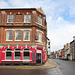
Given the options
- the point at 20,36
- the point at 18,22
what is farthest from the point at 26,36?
the point at 18,22

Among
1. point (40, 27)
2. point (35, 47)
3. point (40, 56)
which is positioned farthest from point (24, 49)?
point (40, 27)

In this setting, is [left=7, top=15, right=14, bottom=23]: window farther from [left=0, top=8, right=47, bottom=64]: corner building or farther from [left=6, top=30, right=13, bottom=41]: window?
[left=6, top=30, right=13, bottom=41]: window

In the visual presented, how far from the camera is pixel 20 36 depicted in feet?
77.7

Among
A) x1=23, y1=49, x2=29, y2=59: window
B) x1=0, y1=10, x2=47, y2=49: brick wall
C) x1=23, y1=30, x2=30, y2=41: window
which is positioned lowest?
x1=23, y1=49, x2=29, y2=59: window

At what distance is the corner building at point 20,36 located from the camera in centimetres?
2306

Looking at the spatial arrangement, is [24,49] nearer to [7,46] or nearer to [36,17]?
[7,46]

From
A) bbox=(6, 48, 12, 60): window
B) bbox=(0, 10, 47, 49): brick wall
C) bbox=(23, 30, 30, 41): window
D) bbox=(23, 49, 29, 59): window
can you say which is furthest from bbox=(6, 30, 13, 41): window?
bbox=(23, 49, 29, 59): window

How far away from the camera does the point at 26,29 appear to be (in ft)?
77.7

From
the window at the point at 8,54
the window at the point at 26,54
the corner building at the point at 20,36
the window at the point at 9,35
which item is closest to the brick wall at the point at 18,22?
the corner building at the point at 20,36

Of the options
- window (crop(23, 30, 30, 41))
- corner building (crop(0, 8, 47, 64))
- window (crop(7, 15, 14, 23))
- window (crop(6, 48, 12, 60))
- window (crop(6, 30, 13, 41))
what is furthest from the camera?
window (crop(7, 15, 14, 23))

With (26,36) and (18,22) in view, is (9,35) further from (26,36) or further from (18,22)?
(26,36)

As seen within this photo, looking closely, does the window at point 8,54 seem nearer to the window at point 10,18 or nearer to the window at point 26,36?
the window at point 26,36

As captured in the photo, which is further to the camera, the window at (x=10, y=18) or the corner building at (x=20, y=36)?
the window at (x=10, y=18)

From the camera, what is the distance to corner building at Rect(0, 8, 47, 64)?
23062mm
